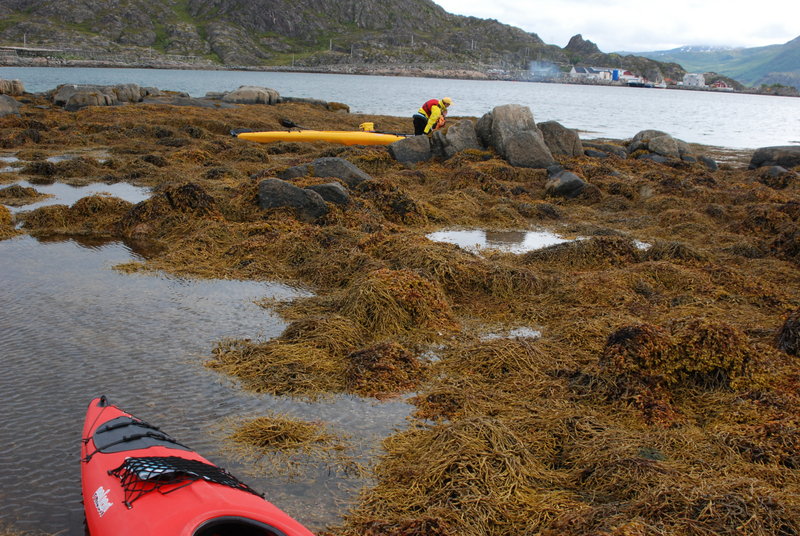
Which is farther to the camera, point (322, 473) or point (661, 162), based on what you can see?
point (661, 162)

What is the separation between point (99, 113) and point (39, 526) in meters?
27.2

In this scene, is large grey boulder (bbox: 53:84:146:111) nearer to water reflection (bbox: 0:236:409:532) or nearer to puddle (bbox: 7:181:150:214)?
puddle (bbox: 7:181:150:214)

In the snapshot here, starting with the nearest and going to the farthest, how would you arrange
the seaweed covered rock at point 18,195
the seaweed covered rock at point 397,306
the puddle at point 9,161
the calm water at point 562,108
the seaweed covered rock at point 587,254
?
the seaweed covered rock at point 397,306 → the seaweed covered rock at point 587,254 → the seaweed covered rock at point 18,195 → the puddle at point 9,161 → the calm water at point 562,108

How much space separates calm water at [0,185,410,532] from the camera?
421 centimetres

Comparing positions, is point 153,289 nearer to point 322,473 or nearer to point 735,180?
point 322,473

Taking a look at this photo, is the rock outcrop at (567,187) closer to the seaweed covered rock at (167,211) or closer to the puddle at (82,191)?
the seaweed covered rock at (167,211)

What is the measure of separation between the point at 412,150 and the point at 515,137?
3287 mm

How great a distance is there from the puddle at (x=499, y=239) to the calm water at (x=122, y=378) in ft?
13.1

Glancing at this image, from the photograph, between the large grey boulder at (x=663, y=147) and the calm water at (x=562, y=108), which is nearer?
the large grey boulder at (x=663, y=147)

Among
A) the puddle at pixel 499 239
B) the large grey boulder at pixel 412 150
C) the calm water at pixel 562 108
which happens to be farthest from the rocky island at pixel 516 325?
the calm water at pixel 562 108

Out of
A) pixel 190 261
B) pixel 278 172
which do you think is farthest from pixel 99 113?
pixel 190 261

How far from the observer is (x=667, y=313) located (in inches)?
301

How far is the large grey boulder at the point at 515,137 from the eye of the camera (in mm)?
18484

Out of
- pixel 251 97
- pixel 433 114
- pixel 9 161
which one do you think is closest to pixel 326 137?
pixel 433 114
